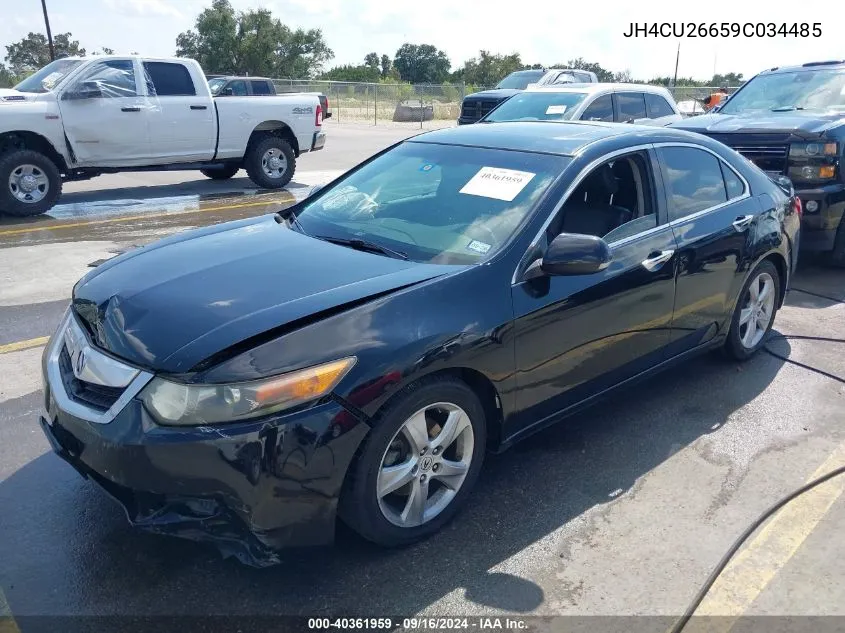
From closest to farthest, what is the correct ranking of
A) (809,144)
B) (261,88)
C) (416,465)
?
(416,465) < (809,144) < (261,88)

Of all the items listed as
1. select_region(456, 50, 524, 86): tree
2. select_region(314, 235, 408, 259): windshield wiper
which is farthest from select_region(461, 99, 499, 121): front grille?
select_region(456, 50, 524, 86): tree

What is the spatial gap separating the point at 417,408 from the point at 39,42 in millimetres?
77004

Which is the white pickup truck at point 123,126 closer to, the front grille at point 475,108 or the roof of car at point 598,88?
the roof of car at point 598,88

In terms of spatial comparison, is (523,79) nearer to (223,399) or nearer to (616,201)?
(616,201)

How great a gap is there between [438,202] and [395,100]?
35.6m

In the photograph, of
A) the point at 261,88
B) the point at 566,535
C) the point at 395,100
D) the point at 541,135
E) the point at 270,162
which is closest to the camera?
the point at 566,535

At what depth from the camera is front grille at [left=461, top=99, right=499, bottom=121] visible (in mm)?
15578

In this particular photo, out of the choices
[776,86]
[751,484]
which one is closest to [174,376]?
[751,484]

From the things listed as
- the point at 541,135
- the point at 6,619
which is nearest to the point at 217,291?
the point at 6,619

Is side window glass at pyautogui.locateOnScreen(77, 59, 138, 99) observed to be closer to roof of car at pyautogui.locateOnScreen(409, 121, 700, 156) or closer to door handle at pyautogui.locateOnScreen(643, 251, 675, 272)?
roof of car at pyautogui.locateOnScreen(409, 121, 700, 156)

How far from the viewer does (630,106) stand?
11.0 meters

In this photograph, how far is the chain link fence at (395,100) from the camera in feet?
108

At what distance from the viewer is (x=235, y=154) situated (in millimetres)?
11961

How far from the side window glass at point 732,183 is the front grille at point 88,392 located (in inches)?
144
